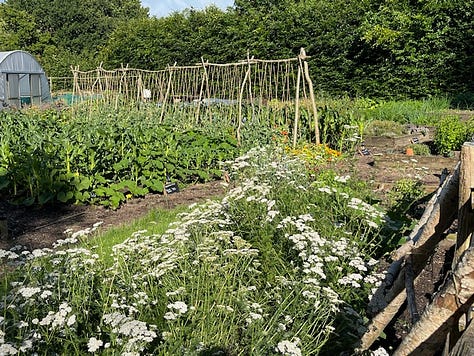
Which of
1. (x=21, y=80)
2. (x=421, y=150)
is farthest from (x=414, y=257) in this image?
(x=21, y=80)

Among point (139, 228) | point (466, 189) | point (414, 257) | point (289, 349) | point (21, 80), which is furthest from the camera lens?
point (21, 80)

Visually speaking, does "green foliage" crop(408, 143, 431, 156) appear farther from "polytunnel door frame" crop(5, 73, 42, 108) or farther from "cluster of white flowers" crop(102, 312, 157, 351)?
"polytunnel door frame" crop(5, 73, 42, 108)

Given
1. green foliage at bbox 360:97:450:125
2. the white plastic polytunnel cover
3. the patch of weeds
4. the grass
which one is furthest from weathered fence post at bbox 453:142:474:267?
the white plastic polytunnel cover

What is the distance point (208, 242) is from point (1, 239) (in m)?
3.17

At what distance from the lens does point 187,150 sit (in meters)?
8.10

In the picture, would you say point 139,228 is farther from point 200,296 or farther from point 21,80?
point 21,80

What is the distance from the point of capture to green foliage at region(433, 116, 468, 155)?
9062 millimetres

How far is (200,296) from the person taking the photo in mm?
3016

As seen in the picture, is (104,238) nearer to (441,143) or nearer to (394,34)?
(441,143)

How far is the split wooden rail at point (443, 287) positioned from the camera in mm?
1506

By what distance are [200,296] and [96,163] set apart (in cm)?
430

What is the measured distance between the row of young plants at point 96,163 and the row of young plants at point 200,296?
121 inches

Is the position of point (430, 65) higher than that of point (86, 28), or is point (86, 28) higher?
point (86, 28)

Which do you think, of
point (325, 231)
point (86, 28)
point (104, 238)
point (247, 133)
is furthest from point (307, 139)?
point (86, 28)
